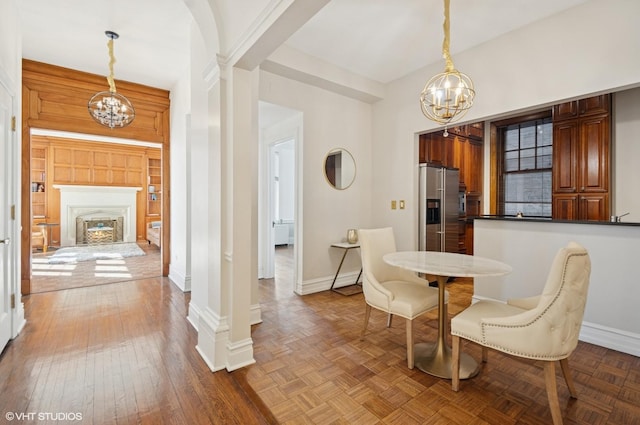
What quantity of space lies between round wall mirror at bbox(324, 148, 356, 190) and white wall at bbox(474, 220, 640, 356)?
2.02m

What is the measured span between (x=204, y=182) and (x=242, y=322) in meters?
1.15

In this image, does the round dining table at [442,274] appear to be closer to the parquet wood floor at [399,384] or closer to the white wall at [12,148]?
the parquet wood floor at [399,384]

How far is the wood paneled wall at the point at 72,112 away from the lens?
3.77 metres

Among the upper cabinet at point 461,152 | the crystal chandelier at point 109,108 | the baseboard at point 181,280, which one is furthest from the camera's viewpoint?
the upper cabinet at point 461,152

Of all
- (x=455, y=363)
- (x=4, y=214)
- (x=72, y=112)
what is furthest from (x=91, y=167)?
(x=455, y=363)

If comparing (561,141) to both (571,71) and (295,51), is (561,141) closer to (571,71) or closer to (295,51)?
(571,71)

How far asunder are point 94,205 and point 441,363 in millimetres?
9576

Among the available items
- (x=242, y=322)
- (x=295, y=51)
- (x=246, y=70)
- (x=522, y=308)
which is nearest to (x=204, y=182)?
(x=246, y=70)

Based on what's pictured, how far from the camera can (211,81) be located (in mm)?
2279

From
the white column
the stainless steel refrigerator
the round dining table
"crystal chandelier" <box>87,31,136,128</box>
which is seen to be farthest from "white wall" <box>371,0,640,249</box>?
"crystal chandelier" <box>87,31,136,128</box>

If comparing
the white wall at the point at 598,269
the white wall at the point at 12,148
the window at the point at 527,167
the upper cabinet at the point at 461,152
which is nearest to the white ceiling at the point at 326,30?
the white wall at the point at 12,148

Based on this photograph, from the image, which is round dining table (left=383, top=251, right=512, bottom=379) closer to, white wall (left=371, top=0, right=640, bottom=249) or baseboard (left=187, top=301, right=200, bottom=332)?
white wall (left=371, top=0, right=640, bottom=249)

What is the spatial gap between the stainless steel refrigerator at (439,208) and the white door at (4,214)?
13.8 feet

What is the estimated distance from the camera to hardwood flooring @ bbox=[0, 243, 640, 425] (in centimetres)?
166
